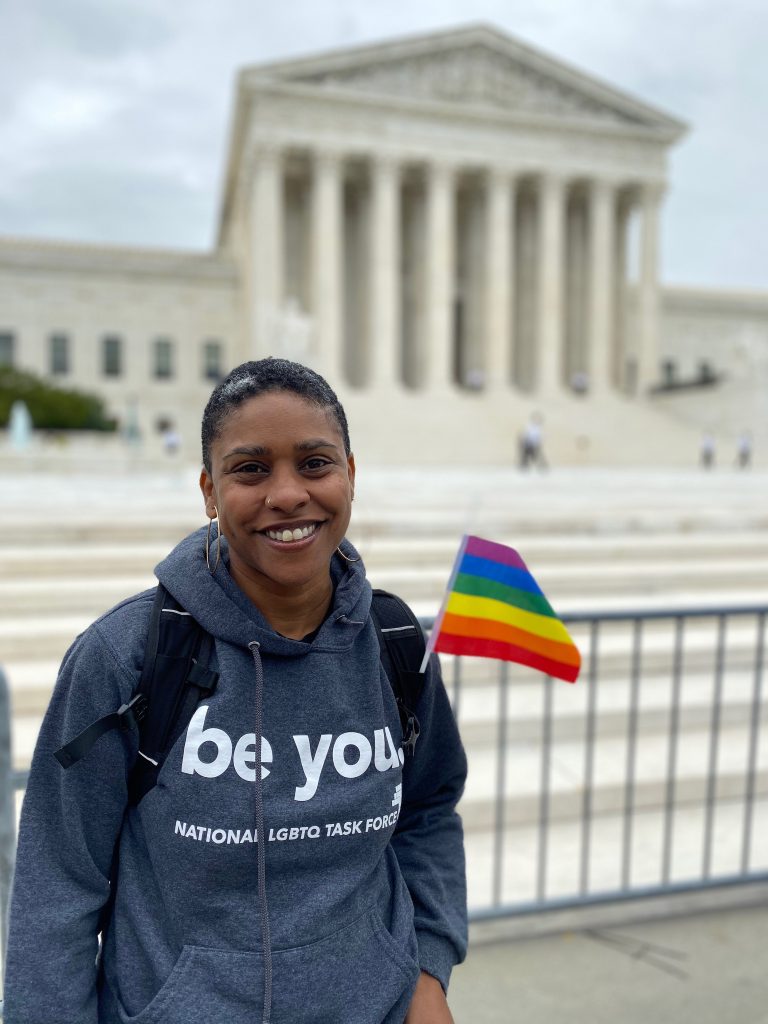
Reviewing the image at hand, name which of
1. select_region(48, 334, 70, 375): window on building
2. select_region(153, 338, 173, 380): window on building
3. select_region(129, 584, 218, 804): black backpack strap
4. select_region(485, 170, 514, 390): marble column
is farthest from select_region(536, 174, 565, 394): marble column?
select_region(129, 584, 218, 804): black backpack strap

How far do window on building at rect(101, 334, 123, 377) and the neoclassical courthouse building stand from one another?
0.12m

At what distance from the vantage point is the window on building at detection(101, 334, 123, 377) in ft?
155

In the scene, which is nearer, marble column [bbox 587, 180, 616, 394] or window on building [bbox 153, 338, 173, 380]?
marble column [bbox 587, 180, 616, 394]

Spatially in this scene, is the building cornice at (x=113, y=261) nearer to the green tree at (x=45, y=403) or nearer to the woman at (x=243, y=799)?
the green tree at (x=45, y=403)

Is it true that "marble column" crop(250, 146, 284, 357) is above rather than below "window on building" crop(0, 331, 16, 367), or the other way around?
above

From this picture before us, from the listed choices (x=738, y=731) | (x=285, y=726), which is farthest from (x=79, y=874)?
(x=738, y=731)

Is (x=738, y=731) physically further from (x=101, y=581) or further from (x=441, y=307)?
(x=441, y=307)

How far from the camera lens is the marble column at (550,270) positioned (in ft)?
140

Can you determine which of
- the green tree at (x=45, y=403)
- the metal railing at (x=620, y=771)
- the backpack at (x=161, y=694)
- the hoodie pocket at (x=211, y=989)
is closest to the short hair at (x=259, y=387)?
the backpack at (x=161, y=694)

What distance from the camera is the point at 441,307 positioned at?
41.1 meters

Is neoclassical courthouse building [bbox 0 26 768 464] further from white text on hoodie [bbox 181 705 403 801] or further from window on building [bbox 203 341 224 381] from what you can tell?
white text on hoodie [bbox 181 705 403 801]

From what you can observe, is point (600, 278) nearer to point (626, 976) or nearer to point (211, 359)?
point (211, 359)

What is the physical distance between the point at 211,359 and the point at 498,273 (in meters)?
16.6

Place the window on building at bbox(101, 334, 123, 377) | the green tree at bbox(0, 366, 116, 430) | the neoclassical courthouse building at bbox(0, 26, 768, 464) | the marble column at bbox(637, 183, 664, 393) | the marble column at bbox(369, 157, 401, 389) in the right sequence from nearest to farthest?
the green tree at bbox(0, 366, 116, 430) < the neoclassical courthouse building at bbox(0, 26, 768, 464) < the marble column at bbox(369, 157, 401, 389) < the marble column at bbox(637, 183, 664, 393) < the window on building at bbox(101, 334, 123, 377)
